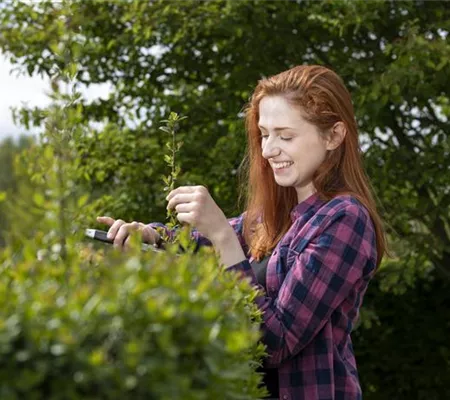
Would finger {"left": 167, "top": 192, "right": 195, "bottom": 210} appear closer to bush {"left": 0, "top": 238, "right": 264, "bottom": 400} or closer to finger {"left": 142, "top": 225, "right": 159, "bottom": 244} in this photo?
finger {"left": 142, "top": 225, "right": 159, "bottom": 244}

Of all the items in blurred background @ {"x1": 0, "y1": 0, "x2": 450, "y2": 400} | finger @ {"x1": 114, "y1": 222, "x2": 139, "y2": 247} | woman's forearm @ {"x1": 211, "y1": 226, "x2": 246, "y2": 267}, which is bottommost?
woman's forearm @ {"x1": 211, "y1": 226, "x2": 246, "y2": 267}

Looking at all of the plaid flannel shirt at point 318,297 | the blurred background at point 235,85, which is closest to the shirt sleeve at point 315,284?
the plaid flannel shirt at point 318,297

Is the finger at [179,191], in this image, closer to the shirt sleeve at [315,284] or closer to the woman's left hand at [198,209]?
the woman's left hand at [198,209]

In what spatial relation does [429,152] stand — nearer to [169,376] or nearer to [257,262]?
[257,262]

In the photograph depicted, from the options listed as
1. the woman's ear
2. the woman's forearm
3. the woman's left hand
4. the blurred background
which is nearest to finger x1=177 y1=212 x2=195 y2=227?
the woman's left hand

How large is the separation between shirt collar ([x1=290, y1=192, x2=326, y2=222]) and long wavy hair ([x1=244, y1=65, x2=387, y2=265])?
0.8 inches

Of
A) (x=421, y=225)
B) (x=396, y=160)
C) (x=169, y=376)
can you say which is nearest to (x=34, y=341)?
(x=169, y=376)

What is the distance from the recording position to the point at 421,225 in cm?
781

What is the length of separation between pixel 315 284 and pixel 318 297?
0.13 ft

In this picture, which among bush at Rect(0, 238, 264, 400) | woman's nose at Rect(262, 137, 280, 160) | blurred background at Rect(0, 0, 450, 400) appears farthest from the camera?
blurred background at Rect(0, 0, 450, 400)

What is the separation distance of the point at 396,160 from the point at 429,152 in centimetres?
25

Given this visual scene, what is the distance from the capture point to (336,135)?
3.18 meters

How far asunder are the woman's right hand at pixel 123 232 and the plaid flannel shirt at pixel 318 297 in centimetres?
33

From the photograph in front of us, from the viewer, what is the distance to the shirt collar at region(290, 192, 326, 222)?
3100 millimetres
